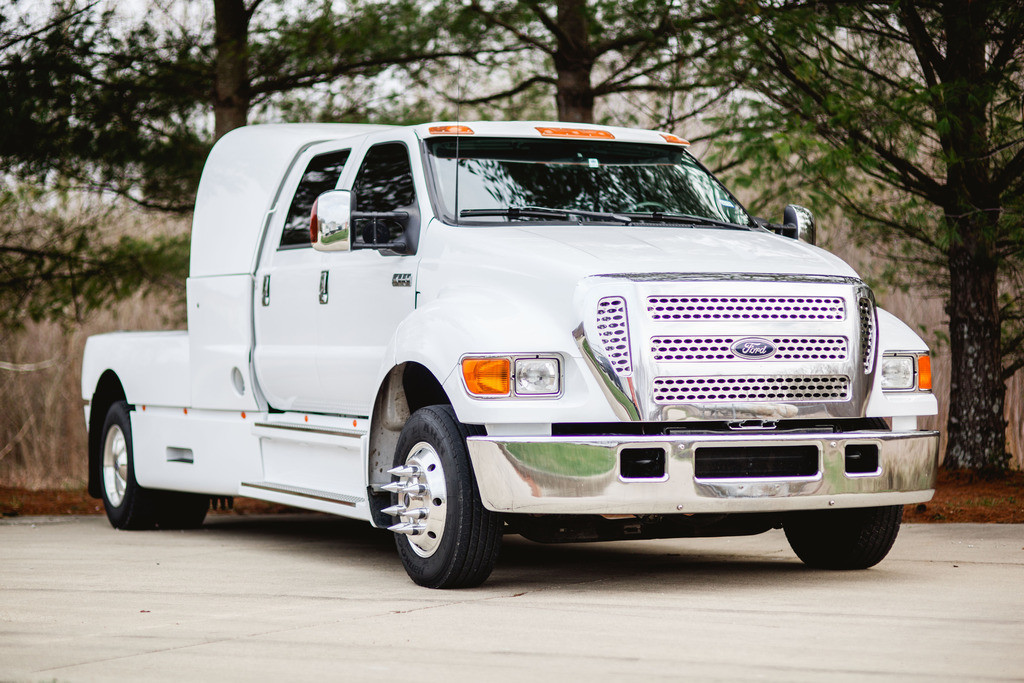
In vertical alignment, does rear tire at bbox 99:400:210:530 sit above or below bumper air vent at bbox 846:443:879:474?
below

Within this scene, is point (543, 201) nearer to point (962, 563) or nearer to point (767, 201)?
point (962, 563)

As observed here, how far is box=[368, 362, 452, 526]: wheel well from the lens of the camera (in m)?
7.53

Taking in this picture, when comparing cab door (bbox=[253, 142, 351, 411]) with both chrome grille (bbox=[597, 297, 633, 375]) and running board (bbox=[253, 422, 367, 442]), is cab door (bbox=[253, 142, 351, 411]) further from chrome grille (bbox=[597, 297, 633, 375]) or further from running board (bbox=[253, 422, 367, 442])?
chrome grille (bbox=[597, 297, 633, 375])

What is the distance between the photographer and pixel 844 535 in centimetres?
762

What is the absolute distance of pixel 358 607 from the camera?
257 inches

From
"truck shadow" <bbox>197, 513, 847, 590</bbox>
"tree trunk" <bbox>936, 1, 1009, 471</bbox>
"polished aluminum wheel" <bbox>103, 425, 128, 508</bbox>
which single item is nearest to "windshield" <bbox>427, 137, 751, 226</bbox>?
"truck shadow" <bbox>197, 513, 847, 590</bbox>

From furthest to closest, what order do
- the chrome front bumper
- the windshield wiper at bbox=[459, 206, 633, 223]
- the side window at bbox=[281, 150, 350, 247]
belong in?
1. the side window at bbox=[281, 150, 350, 247]
2. the windshield wiper at bbox=[459, 206, 633, 223]
3. the chrome front bumper

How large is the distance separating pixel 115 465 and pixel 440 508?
4.67 metres

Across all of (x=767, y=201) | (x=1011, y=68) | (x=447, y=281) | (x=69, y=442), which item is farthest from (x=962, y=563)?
(x=69, y=442)

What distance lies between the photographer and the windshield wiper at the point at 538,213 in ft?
25.2

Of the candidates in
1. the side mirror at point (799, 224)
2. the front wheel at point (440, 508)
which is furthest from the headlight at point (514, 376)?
the side mirror at point (799, 224)

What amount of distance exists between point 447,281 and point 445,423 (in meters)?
0.83

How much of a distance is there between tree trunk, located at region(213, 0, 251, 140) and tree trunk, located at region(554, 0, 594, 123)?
2.90m

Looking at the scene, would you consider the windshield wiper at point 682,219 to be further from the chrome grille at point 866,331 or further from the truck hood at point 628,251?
the chrome grille at point 866,331
